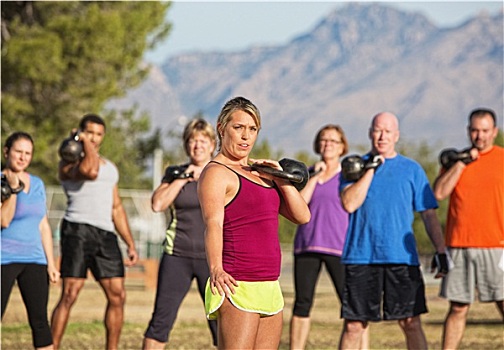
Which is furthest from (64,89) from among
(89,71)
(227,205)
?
(227,205)

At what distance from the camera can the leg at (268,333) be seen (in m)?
6.40

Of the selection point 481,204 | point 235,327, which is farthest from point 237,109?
point 481,204

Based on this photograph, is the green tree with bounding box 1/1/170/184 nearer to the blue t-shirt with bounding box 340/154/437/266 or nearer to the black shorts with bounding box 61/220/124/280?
the black shorts with bounding box 61/220/124/280

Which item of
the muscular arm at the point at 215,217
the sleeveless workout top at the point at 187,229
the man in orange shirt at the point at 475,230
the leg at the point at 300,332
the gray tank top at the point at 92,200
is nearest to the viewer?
the muscular arm at the point at 215,217

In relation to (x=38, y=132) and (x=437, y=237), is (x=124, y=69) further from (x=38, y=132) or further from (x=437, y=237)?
(x=437, y=237)

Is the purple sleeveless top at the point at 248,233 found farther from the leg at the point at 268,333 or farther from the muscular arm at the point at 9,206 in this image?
the muscular arm at the point at 9,206

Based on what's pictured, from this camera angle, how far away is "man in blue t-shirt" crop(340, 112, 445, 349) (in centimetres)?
916

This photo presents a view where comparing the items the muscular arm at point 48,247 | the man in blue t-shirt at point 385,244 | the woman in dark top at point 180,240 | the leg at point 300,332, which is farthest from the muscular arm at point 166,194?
the leg at point 300,332

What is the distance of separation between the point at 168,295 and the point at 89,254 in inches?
53.5

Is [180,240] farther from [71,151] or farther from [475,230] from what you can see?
[475,230]

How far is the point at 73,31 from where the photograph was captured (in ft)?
96.7

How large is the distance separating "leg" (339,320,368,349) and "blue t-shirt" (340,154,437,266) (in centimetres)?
49

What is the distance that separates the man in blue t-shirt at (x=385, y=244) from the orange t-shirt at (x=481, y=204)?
1.68 ft

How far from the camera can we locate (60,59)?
29.3 meters
